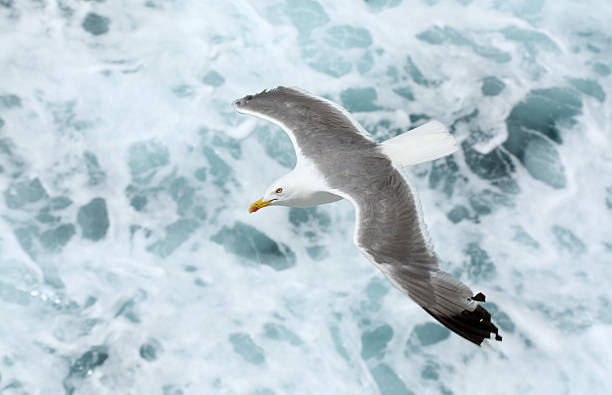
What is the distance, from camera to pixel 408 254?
16.3 feet

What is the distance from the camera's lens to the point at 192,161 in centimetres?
894

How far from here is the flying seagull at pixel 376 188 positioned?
15.3ft

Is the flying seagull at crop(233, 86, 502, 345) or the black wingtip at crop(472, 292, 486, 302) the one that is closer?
the black wingtip at crop(472, 292, 486, 302)

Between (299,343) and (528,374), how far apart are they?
2.26 m

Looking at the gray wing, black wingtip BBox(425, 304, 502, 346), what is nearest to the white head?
the gray wing

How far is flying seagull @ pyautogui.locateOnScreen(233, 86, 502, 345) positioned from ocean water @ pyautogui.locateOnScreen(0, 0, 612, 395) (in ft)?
6.82

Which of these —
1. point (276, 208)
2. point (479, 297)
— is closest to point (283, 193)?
point (479, 297)

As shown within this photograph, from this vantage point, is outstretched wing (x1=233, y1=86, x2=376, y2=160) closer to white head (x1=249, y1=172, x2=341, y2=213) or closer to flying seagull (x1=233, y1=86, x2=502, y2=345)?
flying seagull (x1=233, y1=86, x2=502, y2=345)

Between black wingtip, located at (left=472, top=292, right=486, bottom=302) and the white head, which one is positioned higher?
black wingtip, located at (left=472, top=292, right=486, bottom=302)

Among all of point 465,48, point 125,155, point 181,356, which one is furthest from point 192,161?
point 465,48

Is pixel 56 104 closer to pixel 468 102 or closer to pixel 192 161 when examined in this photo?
pixel 192 161

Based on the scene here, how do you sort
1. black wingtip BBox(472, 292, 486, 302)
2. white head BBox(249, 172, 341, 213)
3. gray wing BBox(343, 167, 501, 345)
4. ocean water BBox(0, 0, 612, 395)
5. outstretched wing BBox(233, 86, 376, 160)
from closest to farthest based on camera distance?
black wingtip BBox(472, 292, 486, 302) → gray wing BBox(343, 167, 501, 345) → white head BBox(249, 172, 341, 213) → outstretched wing BBox(233, 86, 376, 160) → ocean water BBox(0, 0, 612, 395)

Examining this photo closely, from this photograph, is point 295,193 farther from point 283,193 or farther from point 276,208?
point 276,208

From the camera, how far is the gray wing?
179 inches
